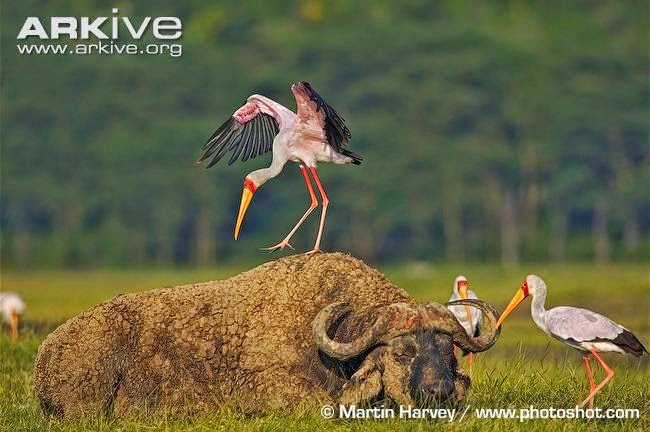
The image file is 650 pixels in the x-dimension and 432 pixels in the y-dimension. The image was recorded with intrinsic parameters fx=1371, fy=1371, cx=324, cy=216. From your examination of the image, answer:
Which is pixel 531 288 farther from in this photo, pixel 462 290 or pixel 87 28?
pixel 87 28

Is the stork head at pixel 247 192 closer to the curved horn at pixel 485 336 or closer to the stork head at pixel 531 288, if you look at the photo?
the curved horn at pixel 485 336

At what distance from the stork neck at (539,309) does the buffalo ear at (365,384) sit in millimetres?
2011

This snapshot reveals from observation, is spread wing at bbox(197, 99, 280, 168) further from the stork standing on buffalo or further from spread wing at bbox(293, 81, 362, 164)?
spread wing at bbox(293, 81, 362, 164)

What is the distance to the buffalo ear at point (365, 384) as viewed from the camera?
993 cm

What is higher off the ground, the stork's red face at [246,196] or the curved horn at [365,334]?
the stork's red face at [246,196]

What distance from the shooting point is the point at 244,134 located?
1259cm

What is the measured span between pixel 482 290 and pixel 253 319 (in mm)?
33863

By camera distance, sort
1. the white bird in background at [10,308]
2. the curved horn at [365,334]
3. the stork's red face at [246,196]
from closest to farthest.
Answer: the curved horn at [365,334] < the stork's red face at [246,196] < the white bird in background at [10,308]

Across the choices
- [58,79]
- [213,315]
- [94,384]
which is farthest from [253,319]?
[58,79]

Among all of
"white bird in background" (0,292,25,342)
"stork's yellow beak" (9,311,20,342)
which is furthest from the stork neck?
"white bird in background" (0,292,25,342)

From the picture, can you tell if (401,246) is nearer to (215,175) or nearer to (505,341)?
(215,175)

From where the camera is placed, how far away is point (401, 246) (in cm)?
7281

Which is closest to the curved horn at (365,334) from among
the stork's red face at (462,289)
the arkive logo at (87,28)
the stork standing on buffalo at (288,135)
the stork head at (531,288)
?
the stork standing on buffalo at (288,135)

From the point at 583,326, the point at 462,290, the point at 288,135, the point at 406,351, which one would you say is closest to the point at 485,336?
the point at 406,351
